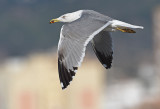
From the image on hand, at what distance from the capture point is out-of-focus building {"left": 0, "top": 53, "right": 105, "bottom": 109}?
65.1ft

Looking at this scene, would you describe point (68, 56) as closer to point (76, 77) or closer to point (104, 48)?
point (104, 48)

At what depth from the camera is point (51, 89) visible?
20500mm

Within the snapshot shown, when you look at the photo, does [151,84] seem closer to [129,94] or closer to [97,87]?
[129,94]

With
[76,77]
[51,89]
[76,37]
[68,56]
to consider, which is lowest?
[68,56]

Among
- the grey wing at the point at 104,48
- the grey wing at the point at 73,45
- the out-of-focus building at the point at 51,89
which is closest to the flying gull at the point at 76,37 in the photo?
the grey wing at the point at 73,45

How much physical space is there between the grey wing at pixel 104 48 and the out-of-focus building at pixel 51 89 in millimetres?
13187

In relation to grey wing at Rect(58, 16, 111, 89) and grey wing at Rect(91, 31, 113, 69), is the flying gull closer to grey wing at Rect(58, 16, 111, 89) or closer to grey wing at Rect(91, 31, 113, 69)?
grey wing at Rect(58, 16, 111, 89)

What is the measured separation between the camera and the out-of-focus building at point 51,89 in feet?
65.1

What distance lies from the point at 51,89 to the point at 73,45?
49.9ft

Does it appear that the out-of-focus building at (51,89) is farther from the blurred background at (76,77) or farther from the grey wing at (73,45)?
the grey wing at (73,45)

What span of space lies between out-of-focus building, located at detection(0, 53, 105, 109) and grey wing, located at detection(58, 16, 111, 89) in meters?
14.0

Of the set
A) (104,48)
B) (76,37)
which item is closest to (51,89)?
(104,48)

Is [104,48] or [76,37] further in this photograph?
[104,48]

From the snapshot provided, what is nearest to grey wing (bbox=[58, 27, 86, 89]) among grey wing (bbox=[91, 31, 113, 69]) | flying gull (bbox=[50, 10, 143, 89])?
flying gull (bbox=[50, 10, 143, 89])
